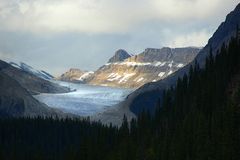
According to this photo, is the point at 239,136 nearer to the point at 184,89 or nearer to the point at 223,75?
the point at 223,75

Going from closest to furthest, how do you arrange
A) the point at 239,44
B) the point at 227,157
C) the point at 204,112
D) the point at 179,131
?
the point at 227,157, the point at 179,131, the point at 204,112, the point at 239,44

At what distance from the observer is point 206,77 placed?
483ft

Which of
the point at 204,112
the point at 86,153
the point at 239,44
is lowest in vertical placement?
the point at 86,153

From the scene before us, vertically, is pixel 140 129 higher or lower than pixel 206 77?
lower

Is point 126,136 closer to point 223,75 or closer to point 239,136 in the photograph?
point 223,75

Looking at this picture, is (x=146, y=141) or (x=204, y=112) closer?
(x=204, y=112)

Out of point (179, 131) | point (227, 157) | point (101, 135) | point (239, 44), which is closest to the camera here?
point (227, 157)

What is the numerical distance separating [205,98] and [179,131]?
50.8 feet

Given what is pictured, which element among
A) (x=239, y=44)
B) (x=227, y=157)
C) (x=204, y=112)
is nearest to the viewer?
(x=227, y=157)

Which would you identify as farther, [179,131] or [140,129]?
[140,129]

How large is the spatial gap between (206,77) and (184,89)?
18.5m

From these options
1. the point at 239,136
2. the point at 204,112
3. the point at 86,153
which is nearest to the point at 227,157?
the point at 239,136

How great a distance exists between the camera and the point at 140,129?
166m

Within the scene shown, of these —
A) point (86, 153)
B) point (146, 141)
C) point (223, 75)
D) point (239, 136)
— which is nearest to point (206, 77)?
point (223, 75)
